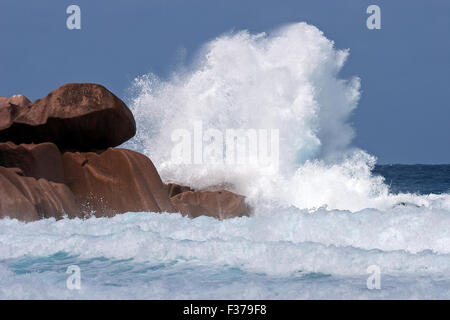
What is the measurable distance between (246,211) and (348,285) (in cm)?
786

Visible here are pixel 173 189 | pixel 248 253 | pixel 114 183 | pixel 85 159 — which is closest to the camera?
pixel 248 253

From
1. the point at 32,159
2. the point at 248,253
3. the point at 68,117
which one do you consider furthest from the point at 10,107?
the point at 248,253

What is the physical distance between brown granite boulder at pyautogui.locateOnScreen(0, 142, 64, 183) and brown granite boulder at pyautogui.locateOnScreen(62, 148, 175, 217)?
0.41 m

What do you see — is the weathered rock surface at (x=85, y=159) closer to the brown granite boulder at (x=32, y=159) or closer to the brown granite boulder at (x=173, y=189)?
the brown granite boulder at (x=32, y=159)

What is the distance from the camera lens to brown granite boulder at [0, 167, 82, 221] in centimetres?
932

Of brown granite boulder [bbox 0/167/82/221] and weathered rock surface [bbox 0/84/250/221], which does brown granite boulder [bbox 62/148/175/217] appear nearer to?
weathered rock surface [bbox 0/84/250/221]

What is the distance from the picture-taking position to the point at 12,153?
11000 millimetres

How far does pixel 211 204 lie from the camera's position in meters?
12.2

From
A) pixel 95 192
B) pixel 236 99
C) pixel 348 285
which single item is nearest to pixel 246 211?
pixel 95 192

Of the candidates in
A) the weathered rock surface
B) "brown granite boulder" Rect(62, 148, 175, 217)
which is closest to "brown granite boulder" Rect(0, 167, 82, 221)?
the weathered rock surface

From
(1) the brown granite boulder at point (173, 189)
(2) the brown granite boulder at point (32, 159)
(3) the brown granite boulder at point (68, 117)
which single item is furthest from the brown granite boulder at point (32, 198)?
(1) the brown granite boulder at point (173, 189)

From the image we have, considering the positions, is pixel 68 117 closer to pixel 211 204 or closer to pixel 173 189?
pixel 173 189

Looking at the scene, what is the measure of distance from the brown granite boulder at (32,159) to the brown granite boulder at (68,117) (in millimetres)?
545

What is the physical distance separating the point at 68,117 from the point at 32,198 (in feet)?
7.41
